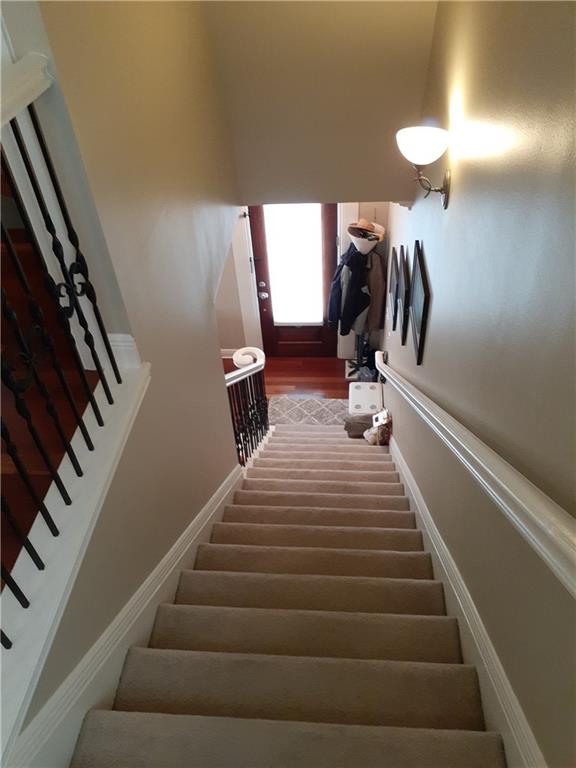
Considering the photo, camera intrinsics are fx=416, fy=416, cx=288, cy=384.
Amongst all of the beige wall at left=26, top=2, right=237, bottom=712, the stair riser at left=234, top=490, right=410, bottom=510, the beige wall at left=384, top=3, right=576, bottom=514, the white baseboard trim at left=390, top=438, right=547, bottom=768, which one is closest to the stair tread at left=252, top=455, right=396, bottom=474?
the stair riser at left=234, top=490, right=410, bottom=510

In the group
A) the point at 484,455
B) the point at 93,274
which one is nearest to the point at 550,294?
the point at 484,455

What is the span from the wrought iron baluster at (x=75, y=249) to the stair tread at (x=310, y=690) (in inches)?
40.2

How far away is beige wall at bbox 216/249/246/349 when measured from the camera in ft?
17.7

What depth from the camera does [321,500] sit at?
8.68 feet

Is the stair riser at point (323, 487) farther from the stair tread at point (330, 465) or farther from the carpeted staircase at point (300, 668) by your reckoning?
the carpeted staircase at point (300, 668)

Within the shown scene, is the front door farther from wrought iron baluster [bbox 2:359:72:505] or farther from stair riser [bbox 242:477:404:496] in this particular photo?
wrought iron baluster [bbox 2:359:72:505]

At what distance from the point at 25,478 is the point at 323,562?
1365 millimetres

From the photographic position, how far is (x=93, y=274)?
1.35 m

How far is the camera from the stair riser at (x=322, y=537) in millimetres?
2123

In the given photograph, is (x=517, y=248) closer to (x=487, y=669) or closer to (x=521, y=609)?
(x=521, y=609)

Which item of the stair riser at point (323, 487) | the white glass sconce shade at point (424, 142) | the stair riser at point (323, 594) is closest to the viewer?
the stair riser at point (323, 594)

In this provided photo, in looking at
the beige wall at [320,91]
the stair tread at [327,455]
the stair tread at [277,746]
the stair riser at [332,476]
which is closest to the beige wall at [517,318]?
the stair tread at [277,746]

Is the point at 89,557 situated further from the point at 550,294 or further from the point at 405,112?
the point at 405,112

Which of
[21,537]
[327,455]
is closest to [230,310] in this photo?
[327,455]
